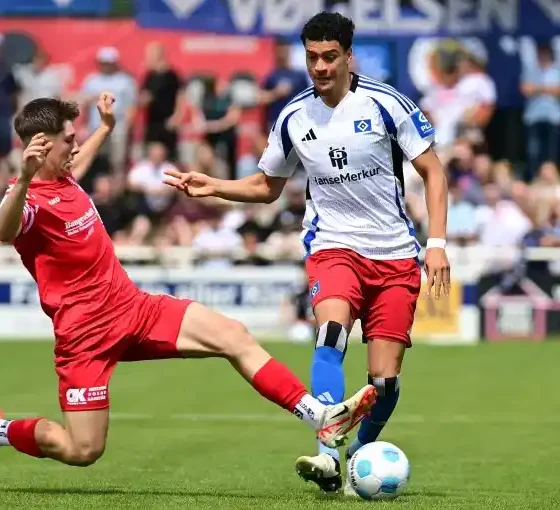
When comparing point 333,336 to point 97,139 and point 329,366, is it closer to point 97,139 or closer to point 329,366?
point 329,366

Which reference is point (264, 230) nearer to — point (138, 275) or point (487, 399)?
point (138, 275)

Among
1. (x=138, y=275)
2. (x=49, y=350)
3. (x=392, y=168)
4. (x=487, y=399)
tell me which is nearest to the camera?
(x=392, y=168)

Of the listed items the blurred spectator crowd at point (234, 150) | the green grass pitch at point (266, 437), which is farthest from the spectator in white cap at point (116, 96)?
the green grass pitch at point (266, 437)

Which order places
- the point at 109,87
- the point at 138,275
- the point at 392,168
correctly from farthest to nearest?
the point at 109,87 → the point at 138,275 → the point at 392,168

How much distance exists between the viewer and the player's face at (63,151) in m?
7.68

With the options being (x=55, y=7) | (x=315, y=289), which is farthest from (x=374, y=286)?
(x=55, y=7)

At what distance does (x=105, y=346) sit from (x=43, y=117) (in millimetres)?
1248

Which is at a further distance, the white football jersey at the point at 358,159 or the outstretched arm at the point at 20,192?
the white football jersey at the point at 358,159

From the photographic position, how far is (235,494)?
773 cm

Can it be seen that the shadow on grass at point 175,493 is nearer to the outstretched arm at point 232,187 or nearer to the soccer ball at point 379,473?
the soccer ball at point 379,473

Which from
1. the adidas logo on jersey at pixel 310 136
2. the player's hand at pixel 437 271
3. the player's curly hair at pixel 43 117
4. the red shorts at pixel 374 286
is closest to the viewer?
the player's curly hair at pixel 43 117

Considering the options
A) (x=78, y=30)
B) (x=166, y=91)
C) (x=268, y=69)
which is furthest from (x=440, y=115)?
(x=78, y=30)

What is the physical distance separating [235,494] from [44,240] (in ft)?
5.52

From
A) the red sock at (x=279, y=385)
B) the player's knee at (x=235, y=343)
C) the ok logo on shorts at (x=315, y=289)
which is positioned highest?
the ok logo on shorts at (x=315, y=289)
